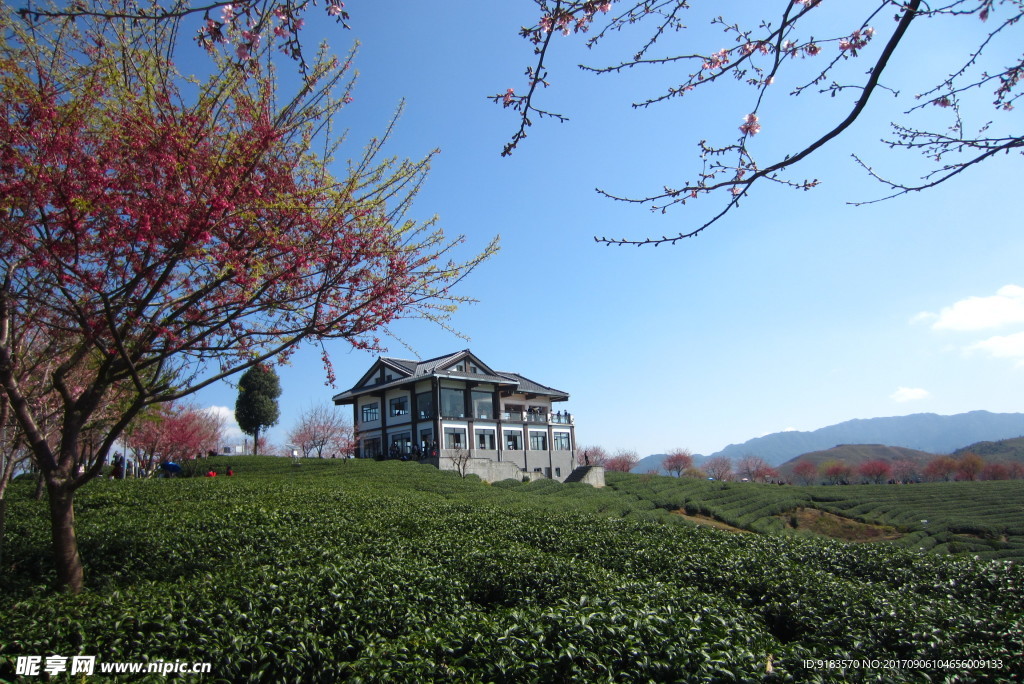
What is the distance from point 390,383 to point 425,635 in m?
28.9

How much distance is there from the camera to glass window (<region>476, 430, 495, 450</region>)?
32.4 meters

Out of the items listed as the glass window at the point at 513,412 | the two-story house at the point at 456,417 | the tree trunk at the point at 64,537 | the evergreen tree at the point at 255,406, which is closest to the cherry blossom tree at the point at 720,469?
the two-story house at the point at 456,417

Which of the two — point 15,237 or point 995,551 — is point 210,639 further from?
point 995,551

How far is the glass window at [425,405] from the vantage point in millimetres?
30906

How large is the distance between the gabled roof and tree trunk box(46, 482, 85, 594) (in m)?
24.2

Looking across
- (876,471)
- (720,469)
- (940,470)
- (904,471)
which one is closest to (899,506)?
(940,470)

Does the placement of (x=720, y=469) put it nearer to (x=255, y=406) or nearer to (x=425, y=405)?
(x=425, y=405)

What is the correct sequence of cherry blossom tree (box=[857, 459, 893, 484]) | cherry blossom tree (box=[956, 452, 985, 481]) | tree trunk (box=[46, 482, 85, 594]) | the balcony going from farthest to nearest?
cherry blossom tree (box=[857, 459, 893, 484])
cherry blossom tree (box=[956, 452, 985, 481])
the balcony
tree trunk (box=[46, 482, 85, 594])

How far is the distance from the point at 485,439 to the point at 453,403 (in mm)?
3089

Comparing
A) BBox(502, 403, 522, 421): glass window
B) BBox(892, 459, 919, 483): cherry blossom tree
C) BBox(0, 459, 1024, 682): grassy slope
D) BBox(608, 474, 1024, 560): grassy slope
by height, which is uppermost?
BBox(502, 403, 522, 421): glass window

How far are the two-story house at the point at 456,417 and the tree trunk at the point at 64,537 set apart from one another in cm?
2165

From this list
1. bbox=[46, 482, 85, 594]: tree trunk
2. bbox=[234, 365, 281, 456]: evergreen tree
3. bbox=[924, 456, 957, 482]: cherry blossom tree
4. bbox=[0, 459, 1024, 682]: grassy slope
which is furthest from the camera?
bbox=[924, 456, 957, 482]: cherry blossom tree

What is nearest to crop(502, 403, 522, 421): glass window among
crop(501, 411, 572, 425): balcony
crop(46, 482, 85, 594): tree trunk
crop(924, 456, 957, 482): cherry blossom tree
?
crop(501, 411, 572, 425): balcony

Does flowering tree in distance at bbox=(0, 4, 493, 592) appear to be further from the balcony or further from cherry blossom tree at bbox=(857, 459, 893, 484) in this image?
cherry blossom tree at bbox=(857, 459, 893, 484)
